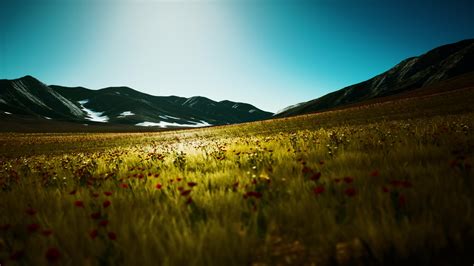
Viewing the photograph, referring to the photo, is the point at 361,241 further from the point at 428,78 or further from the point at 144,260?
the point at 428,78

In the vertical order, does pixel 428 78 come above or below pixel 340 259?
above

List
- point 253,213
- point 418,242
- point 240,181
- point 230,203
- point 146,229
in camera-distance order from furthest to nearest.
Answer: point 240,181 < point 230,203 < point 253,213 < point 146,229 < point 418,242

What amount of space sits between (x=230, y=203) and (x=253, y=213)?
0.35 m

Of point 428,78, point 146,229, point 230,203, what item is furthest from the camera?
point 428,78

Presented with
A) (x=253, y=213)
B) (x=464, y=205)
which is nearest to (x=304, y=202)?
(x=253, y=213)

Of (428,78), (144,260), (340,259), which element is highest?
(428,78)

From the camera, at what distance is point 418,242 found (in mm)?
1469

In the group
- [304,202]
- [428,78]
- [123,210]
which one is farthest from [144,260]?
[428,78]

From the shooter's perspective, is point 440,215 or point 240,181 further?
point 240,181

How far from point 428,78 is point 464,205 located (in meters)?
242

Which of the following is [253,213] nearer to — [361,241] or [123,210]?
[361,241]

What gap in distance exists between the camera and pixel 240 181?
3.30 meters

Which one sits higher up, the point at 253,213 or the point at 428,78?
the point at 428,78

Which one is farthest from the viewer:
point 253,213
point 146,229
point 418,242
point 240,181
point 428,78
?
point 428,78
